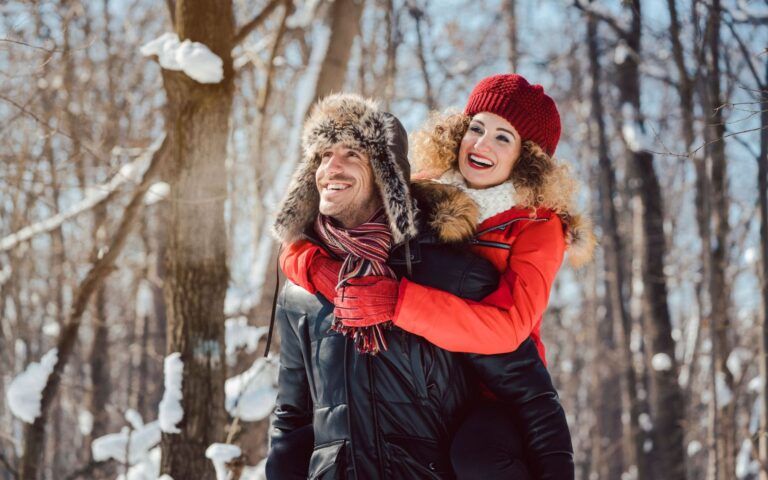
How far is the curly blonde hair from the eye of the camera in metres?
2.62

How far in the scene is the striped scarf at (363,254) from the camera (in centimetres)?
230

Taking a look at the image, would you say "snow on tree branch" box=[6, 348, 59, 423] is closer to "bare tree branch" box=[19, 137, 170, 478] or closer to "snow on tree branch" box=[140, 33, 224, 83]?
"bare tree branch" box=[19, 137, 170, 478]

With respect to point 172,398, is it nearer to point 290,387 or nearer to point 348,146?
point 290,387

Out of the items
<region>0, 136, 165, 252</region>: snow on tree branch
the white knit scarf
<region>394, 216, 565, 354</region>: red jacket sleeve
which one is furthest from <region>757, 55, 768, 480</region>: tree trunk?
<region>0, 136, 165, 252</region>: snow on tree branch

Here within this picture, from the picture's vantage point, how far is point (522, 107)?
2.75m

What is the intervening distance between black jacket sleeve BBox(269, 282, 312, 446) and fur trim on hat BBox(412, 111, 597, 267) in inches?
31.4

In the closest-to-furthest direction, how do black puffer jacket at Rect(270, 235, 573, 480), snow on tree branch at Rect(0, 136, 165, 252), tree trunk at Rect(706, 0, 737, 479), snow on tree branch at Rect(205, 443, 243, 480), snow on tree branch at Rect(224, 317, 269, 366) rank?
black puffer jacket at Rect(270, 235, 573, 480) → snow on tree branch at Rect(205, 443, 243, 480) → snow on tree branch at Rect(0, 136, 165, 252) → snow on tree branch at Rect(224, 317, 269, 366) → tree trunk at Rect(706, 0, 737, 479)

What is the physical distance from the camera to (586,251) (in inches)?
106

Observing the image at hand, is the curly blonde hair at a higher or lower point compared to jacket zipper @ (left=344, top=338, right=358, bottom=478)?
higher

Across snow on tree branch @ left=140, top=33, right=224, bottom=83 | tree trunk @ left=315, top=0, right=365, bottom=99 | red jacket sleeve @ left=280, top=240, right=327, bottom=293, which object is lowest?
red jacket sleeve @ left=280, top=240, right=327, bottom=293

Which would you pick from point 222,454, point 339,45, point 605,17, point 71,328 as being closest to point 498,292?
point 222,454

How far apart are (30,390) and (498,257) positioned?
13.1 ft

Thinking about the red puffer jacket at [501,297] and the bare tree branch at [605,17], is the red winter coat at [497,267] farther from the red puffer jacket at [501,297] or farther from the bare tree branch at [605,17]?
the bare tree branch at [605,17]

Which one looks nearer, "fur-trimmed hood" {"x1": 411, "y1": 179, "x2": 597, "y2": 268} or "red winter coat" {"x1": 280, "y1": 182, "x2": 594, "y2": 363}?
"red winter coat" {"x1": 280, "y1": 182, "x2": 594, "y2": 363}
